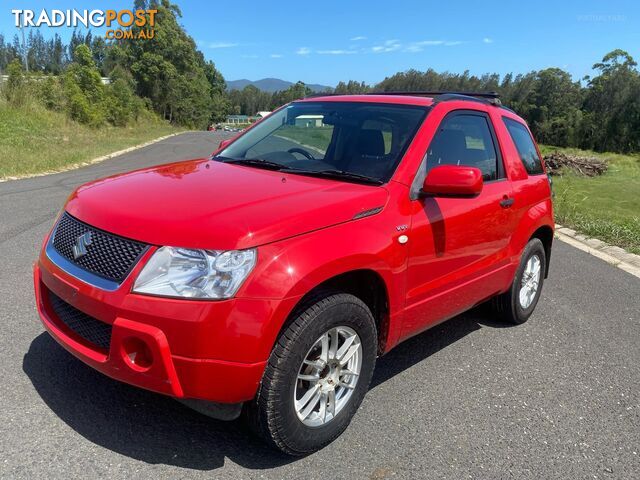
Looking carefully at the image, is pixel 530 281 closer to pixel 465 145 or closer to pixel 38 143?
pixel 465 145

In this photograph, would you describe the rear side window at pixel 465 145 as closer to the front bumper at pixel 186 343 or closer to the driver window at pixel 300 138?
the driver window at pixel 300 138

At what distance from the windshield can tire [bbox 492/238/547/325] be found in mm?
1767

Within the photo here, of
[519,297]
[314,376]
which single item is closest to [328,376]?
[314,376]

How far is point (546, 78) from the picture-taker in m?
92.3

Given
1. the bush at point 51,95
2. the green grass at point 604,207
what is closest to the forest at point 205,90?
the bush at point 51,95

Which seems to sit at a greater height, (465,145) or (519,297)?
(465,145)

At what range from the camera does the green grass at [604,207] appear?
9.08m

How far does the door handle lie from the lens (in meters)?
3.81

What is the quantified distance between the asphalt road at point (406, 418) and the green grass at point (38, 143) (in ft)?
35.9

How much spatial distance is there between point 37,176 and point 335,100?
1114 centimetres

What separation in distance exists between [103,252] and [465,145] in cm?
→ 255

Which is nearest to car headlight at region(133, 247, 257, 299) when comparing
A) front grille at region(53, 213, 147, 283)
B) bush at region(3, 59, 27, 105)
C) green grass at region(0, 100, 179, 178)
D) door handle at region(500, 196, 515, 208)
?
front grille at region(53, 213, 147, 283)

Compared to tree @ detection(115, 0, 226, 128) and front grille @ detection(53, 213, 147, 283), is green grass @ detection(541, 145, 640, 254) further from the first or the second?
tree @ detection(115, 0, 226, 128)

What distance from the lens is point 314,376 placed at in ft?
8.54
